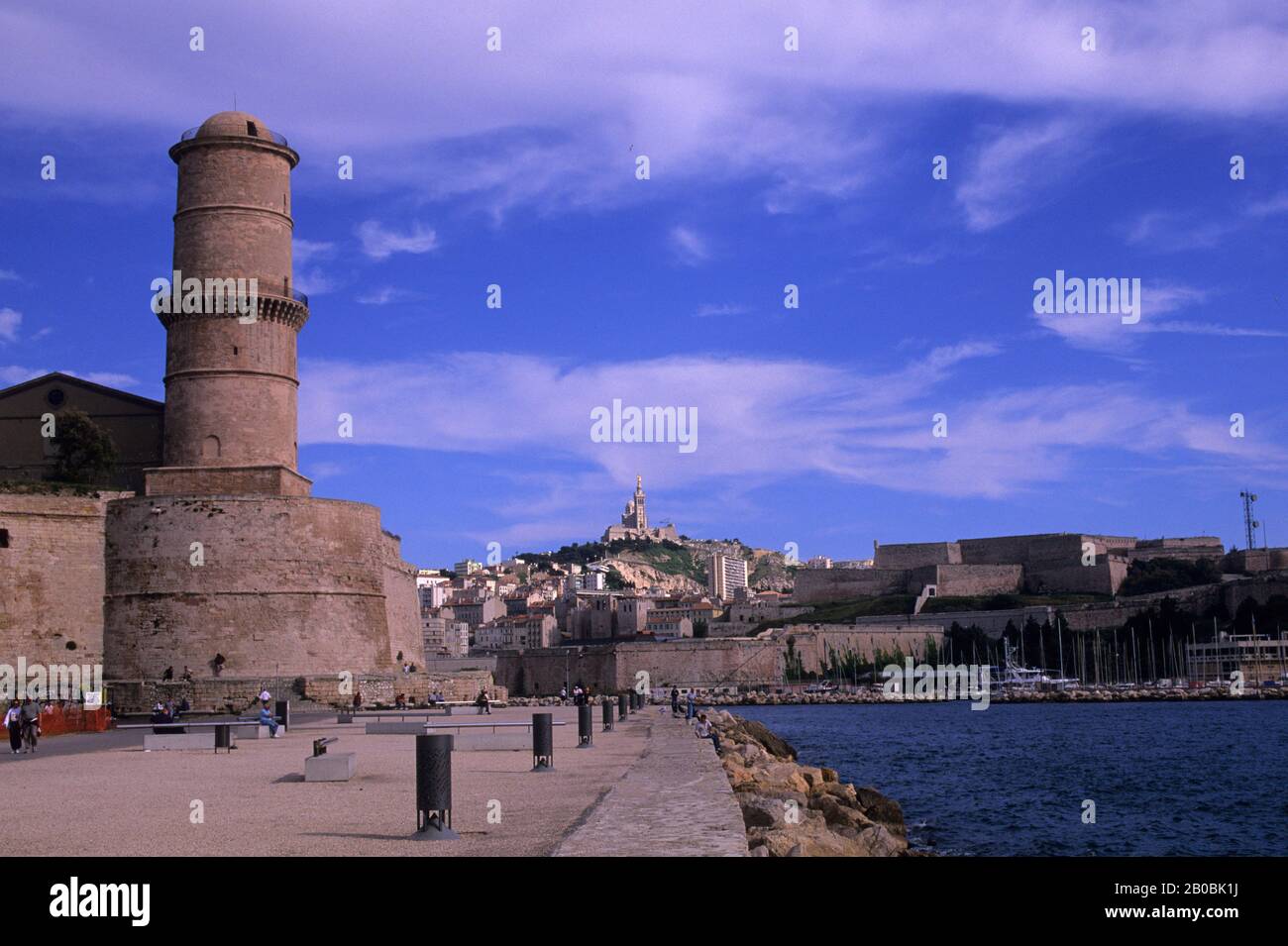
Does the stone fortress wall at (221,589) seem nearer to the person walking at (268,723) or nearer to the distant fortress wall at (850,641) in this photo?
the person walking at (268,723)

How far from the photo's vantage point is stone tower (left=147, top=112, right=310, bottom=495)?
33125mm

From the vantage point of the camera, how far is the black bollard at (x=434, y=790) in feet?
25.8

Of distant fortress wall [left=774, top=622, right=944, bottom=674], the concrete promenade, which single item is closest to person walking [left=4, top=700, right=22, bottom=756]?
the concrete promenade

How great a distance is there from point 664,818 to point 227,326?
2838cm

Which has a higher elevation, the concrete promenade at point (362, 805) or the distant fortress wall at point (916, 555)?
the distant fortress wall at point (916, 555)

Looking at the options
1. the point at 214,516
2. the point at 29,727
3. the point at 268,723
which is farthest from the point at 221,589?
the point at 29,727

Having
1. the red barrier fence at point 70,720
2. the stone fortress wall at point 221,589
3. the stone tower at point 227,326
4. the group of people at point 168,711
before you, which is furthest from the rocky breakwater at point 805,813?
the stone tower at point 227,326

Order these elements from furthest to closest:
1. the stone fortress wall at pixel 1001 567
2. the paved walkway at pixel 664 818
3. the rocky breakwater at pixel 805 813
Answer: the stone fortress wall at pixel 1001 567
the rocky breakwater at pixel 805 813
the paved walkway at pixel 664 818

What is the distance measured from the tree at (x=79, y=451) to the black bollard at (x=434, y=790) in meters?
30.3

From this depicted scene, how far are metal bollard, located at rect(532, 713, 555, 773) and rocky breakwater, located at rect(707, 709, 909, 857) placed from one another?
5.89ft
